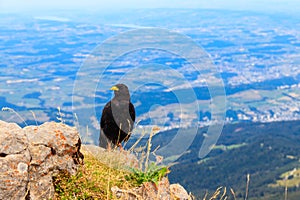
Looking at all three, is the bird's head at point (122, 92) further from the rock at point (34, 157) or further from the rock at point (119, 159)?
the rock at point (34, 157)

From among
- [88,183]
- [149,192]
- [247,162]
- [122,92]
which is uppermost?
[122,92]

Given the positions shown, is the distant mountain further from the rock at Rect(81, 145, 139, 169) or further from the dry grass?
the dry grass

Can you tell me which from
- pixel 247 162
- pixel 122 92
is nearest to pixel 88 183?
pixel 122 92

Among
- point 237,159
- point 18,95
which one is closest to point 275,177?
point 237,159

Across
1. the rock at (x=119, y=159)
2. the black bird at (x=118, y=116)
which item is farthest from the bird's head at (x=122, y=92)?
the rock at (x=119, y=159)

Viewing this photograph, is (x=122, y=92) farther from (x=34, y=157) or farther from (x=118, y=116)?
(x=34, y=157)

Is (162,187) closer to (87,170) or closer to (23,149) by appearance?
(87,170)
